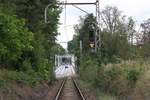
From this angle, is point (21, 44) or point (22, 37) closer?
point (21, 44)

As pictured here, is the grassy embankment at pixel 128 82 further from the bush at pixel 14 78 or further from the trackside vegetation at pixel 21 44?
the trackside vegetation at pixel 21 44

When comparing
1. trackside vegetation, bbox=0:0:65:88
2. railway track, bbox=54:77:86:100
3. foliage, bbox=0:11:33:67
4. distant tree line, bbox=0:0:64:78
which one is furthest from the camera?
railway track, bbox=54:77:86:100

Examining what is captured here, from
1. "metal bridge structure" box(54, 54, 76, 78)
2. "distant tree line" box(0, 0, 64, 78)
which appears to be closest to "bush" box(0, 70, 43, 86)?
"distant tree line" box(0, 0, 64, 78)

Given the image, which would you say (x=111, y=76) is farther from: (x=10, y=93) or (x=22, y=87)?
(x=10, y=93)

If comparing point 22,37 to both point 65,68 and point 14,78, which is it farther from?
point 65,68

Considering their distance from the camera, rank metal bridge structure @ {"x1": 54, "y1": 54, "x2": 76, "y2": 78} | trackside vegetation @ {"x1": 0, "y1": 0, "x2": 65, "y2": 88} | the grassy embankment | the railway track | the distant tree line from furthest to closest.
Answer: metal bridge structure @ {"x1": 54, "y1": 54, "x2": 76, "y2": 78} → the railway track → the distant tree line → trackside vegetation @ {"x1": 0, "y1": 0, "x2": 65, "y2": 88} → the grassy embankment

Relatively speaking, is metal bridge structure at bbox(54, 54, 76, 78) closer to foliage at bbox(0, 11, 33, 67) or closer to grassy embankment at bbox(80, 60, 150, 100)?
foliage at bbox(0, 11, 33, 67)

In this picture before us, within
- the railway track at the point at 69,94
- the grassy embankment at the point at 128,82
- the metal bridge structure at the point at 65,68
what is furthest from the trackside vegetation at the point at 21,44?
the metal bridge structure at the point at 65,68

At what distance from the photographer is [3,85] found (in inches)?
1031

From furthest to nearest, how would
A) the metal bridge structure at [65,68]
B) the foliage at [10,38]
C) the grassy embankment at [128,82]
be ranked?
1. the metal bridge structure at [65,68]
2. the foliage at [10,38]
3. the grassy embankment at [128,82]

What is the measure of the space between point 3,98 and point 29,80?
12.8 m

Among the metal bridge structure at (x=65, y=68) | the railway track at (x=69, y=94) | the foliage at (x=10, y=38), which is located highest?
the foliage at (x=10, y=38)

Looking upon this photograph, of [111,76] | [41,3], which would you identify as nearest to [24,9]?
[41,3]

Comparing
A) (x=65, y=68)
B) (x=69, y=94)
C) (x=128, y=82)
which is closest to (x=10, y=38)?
(x=128, y=82)
